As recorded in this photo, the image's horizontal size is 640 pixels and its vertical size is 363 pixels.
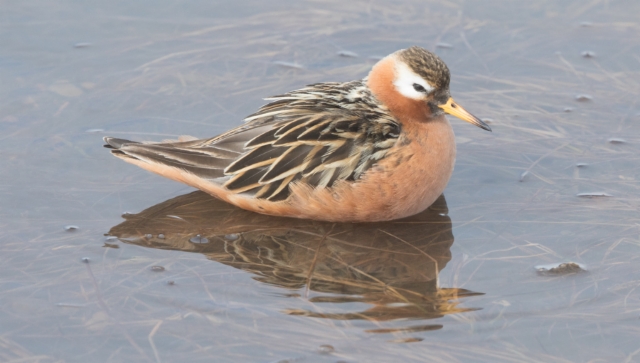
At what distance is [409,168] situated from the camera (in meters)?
7.54

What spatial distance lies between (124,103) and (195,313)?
363cm

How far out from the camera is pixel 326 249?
733 cm

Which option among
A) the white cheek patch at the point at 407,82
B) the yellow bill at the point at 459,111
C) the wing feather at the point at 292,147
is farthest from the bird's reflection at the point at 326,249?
the white cheek patch at the point at 407,82

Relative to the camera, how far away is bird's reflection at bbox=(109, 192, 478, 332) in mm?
6602

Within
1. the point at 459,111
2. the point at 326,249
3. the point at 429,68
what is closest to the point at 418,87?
the point at 429,68

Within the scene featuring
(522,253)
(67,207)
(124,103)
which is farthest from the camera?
(124,103)

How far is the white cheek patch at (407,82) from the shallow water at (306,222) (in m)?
1.01

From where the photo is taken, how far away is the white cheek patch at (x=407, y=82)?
25.4ft

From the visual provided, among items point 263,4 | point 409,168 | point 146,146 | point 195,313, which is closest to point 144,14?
point 263,4

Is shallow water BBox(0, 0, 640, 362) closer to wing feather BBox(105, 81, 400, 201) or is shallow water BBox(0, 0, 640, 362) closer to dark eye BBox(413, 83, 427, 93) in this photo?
wing feather BBox(105, 81, 400, 201)

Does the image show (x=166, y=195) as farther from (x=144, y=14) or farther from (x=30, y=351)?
(x=144, y=14)

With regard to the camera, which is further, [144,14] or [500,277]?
[144,14]

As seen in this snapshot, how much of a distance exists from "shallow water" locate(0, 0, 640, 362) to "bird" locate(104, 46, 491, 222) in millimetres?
237

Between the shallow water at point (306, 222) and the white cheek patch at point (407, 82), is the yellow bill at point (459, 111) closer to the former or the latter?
the white cheek patch at point (407, 82)
